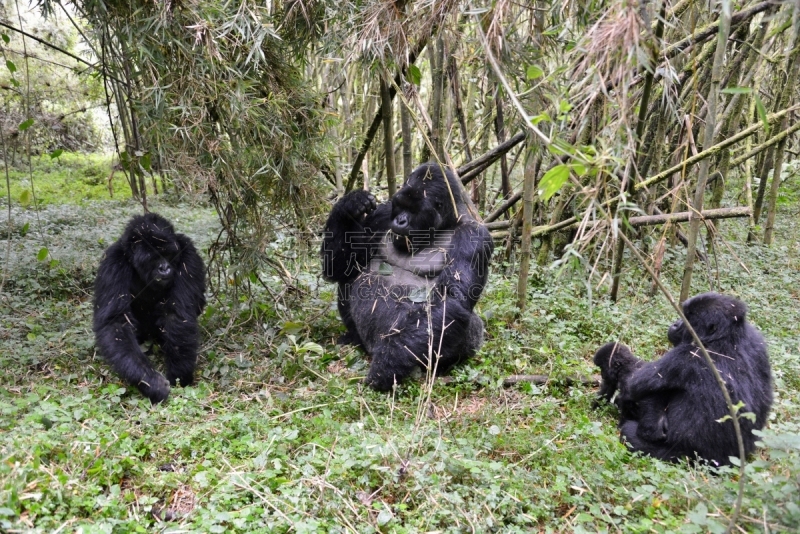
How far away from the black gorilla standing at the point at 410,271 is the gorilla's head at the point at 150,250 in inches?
48.0

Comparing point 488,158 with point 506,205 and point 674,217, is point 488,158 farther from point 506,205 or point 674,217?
point 674,217

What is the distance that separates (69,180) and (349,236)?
31.3 feet

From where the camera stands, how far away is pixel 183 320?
423cm

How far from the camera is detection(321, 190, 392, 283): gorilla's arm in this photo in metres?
4.72

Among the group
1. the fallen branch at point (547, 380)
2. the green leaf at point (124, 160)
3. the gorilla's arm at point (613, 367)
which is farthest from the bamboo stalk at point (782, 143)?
the green leaf at point (124, 160)

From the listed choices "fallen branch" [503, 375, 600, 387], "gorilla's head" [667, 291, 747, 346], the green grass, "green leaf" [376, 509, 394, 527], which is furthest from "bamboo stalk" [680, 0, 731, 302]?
the green grass

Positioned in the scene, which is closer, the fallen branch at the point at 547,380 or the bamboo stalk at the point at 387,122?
the fallen branch at the point at 547,380

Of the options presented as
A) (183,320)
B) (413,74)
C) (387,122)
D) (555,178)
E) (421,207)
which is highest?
(413,74)

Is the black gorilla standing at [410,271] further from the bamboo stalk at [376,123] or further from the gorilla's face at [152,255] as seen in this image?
the gorilla's face at [152,255]

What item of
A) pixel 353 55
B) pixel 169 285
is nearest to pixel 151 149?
pixel 169 285

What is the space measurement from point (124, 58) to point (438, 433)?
10.9ft

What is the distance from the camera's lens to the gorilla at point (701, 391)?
3.25 meters

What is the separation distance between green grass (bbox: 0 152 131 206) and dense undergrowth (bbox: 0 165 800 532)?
524 centimetres

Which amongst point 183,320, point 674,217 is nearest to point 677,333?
point 674,217
